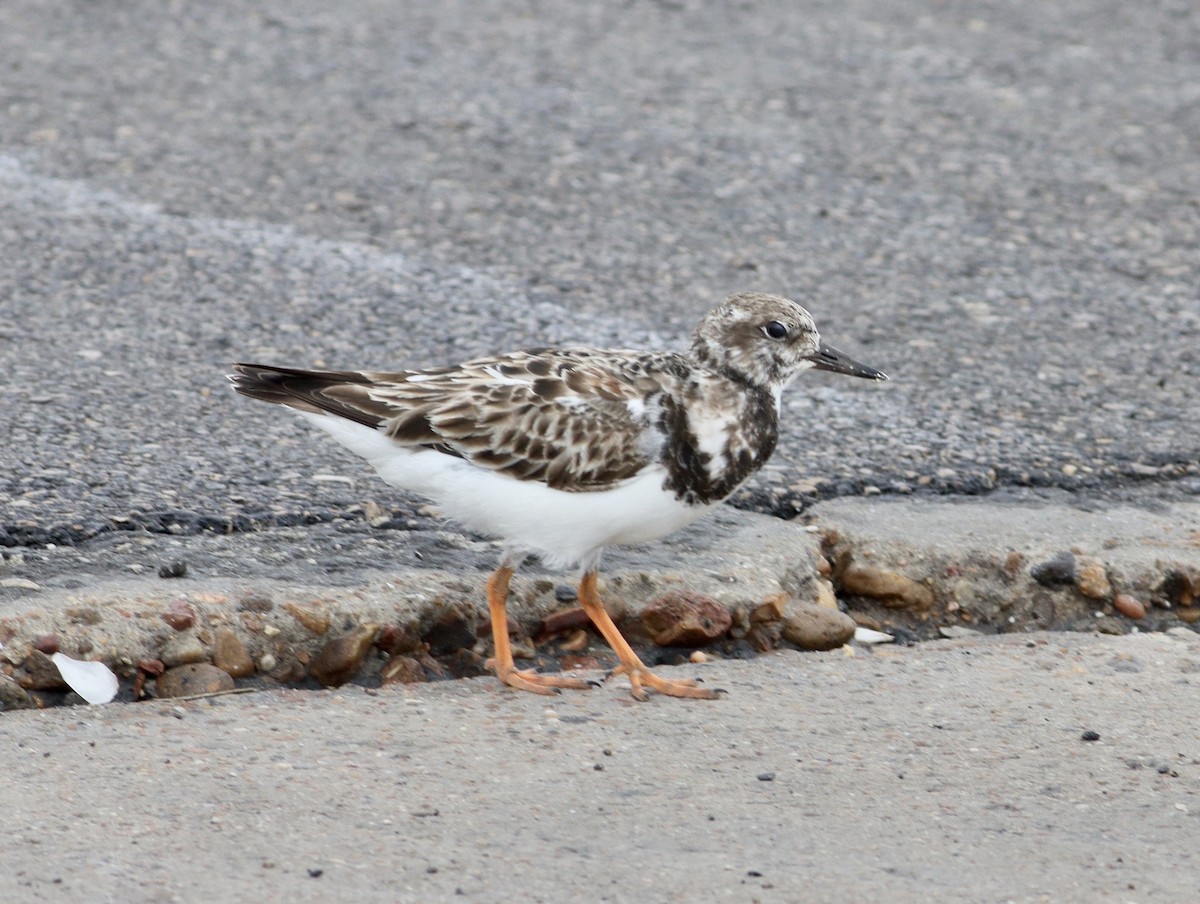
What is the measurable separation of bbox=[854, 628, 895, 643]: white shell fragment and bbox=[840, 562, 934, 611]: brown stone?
4.7 inches

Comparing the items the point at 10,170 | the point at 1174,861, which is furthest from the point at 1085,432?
the point at 10,170

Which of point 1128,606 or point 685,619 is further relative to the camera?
point 1128,606

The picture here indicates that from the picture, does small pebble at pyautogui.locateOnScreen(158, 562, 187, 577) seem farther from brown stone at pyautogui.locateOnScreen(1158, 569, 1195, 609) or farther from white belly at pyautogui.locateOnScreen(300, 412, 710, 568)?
brown stone at pyautogui.locateOnScreen(1158, 569, 1195, 609)

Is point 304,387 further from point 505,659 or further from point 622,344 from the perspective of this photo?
point 622,344

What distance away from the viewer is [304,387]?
4219mm

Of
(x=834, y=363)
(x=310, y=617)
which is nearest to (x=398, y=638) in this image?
(x=310, y=617)

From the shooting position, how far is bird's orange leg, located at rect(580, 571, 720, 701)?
3.84 meters

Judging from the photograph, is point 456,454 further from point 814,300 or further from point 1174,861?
point 814,300

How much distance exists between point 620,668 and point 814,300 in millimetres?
2519

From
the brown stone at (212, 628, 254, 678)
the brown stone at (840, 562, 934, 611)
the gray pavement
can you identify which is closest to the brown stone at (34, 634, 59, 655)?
the gray pavement

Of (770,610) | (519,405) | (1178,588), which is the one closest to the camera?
(519,405)

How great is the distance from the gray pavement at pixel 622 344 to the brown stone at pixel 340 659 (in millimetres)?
135

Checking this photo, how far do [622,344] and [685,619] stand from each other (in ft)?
5.75

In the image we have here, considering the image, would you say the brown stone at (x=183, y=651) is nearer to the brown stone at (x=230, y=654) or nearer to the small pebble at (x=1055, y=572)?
the brown stone at (x=230, y=654)
